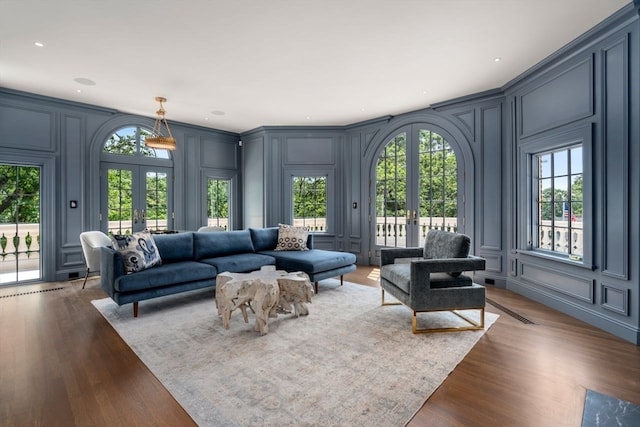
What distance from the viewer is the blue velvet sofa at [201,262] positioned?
339 centimetres

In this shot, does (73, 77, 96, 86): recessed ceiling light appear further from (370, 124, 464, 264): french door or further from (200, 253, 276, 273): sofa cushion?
(370, 124, 464, 264): french door

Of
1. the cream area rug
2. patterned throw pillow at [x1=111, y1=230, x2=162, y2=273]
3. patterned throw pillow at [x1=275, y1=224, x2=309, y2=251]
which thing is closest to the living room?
the cream area rug

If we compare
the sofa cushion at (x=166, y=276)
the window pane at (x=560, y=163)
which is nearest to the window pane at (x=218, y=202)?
the sofa cushion at (x=166, y=276)

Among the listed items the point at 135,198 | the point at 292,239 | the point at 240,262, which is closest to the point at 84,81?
the point at 135,198

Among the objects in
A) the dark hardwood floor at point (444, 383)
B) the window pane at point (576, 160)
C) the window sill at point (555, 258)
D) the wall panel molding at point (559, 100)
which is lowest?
the dark hardwood floor at point (444, 383)

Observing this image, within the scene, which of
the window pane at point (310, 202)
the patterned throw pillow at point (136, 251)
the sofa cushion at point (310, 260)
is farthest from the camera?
the window pane at point (310, 202)

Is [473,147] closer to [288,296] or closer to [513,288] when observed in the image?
[513,288]

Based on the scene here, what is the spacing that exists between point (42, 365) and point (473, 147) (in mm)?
5748

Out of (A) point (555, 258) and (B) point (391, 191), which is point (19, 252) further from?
(A) point (555, 258)

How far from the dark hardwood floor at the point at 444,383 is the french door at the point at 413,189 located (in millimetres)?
2439

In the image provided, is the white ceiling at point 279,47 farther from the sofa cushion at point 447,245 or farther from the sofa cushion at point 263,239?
the sofa cushion at point 263,239

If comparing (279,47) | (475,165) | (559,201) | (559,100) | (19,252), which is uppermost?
(279,47)

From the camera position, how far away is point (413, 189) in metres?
5.84

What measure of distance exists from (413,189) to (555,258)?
254cm
